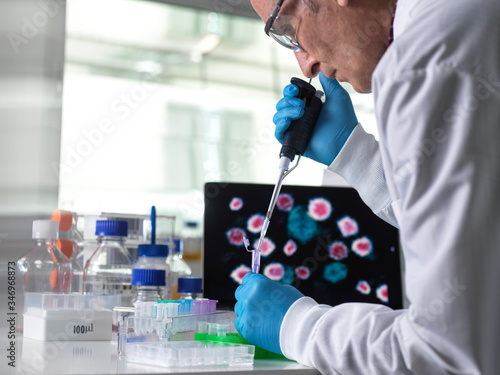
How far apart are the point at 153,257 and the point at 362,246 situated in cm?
54

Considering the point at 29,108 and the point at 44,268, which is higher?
the point at 29,108

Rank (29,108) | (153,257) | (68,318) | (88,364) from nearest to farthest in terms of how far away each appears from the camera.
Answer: (88,364) → (68,318) → (153,257) → (29,108)

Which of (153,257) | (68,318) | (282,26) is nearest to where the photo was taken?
(68,318)

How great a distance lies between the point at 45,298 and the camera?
987 millimetres

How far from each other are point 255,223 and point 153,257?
0.94 feet

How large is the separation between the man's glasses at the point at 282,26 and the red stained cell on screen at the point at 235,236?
0.47m

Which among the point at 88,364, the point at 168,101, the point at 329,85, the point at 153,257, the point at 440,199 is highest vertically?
the point at 168,101

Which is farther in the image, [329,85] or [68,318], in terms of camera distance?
[329,85]

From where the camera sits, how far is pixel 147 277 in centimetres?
105

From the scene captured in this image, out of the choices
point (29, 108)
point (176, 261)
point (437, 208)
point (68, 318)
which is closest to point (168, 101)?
point (29, 108)

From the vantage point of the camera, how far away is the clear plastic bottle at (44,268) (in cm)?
115

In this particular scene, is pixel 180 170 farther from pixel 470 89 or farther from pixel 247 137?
pixel 470 89

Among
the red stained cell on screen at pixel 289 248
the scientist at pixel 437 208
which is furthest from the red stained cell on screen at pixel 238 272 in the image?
the scientist at pixel 437 208

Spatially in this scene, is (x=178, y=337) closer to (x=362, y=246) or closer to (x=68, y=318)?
(x=68, y=318)
